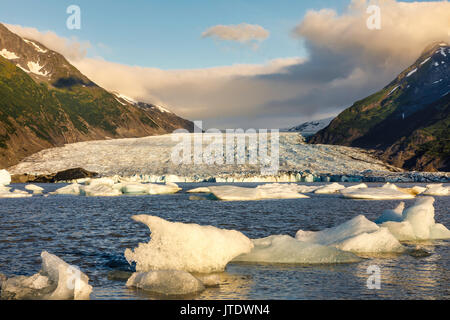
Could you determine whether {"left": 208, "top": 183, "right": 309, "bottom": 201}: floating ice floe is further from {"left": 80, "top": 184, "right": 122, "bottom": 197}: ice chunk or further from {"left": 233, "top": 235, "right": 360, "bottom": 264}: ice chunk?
{"left": 233, "top": 235, "right": 360, "bottom": 264}: ice chunk

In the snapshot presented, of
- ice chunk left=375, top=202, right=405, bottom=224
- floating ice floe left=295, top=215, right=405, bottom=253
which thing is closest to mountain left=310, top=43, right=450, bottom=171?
ice chunk left=375, top=202, right=405, bottom=224

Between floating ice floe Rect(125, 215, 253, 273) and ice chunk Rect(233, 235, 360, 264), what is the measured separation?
60.8 inches

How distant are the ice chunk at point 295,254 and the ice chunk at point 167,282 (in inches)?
128

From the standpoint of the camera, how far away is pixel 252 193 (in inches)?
1406

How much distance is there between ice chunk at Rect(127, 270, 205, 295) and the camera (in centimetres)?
938

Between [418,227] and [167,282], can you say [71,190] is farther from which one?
[167,282]

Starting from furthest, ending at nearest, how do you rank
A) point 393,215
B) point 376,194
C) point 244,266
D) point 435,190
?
point 435,190, point 376,194, point 393,215, point 244,266

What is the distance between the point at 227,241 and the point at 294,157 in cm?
6872

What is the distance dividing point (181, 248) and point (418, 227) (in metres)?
10.1

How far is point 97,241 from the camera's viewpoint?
631 inches

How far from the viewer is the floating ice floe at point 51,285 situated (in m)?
8.82

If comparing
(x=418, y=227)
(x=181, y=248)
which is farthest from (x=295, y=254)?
(x=418, y=227)

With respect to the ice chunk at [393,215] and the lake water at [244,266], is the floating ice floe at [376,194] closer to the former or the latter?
the lake water at [244,266]

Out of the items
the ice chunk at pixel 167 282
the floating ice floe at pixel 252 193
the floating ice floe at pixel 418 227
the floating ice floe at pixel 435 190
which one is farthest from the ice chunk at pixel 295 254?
the floating ice floe at pixel 435 190
